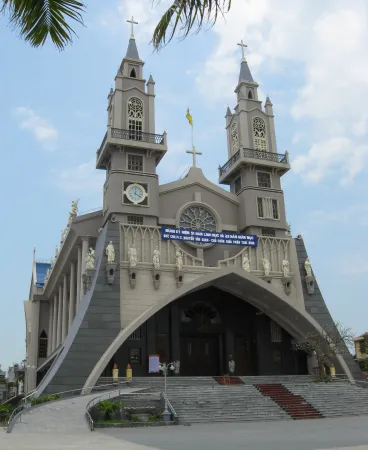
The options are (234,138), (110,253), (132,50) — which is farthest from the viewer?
(234,138)

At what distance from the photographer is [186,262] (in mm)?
35125

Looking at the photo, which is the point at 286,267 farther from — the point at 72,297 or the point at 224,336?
the point at 72,297

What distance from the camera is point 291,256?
124 ft

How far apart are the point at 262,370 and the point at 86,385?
14.0 m

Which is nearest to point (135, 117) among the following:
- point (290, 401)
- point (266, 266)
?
point (266, 266)

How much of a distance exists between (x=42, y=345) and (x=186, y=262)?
22676 mm

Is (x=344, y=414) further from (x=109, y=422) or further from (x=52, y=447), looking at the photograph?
(x=52, y=447)

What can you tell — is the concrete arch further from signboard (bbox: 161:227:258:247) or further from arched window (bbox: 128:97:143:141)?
arched window (bbox: 128:97:143:141)

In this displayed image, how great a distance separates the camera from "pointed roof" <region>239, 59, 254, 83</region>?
44438mm

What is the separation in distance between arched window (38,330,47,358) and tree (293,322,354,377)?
26082 millimetres

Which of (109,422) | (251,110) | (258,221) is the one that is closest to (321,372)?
(258,221)

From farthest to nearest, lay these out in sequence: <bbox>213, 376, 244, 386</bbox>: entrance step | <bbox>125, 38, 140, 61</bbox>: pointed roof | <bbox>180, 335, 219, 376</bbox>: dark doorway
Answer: <bbox>125, 38, 140, 61</bbox>: pointed roof → <bbox>180, 335, 219, 376</bbox>: dark doorway → <bbox>213, 376, 244, 386</bbox>: entrance step

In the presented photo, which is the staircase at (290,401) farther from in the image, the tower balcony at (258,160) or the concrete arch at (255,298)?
the tower balcony at (258,160)

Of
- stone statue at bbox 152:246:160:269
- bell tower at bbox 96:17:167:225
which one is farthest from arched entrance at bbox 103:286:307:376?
bell tower at bbox 96:17:167:225
